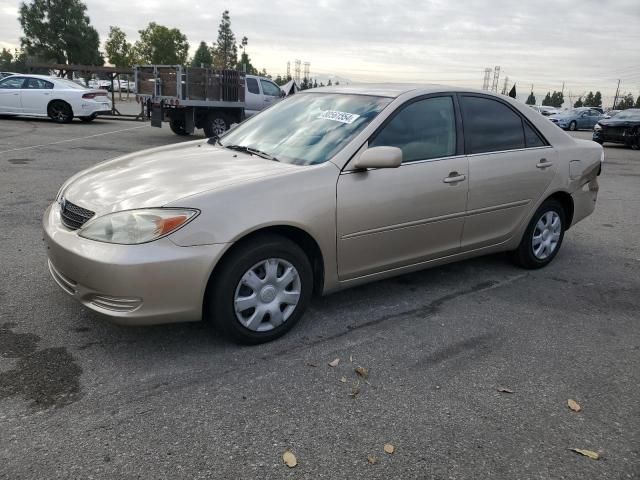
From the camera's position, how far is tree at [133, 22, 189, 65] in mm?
65812

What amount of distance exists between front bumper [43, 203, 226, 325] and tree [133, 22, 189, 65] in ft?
223

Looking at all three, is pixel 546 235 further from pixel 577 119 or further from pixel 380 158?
pixel 577 119

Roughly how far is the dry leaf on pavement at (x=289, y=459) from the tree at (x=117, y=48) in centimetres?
6950

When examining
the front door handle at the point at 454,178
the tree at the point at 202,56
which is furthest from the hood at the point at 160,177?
the tree at the point at 202,56

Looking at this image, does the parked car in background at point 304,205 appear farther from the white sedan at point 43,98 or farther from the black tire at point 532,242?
the white sedan at point 43,98

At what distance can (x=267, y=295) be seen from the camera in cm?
332

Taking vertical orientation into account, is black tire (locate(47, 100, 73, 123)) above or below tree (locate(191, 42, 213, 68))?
below

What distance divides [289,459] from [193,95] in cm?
1292

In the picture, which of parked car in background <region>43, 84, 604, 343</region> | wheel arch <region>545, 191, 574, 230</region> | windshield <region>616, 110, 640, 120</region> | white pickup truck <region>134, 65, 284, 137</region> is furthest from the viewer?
windshield <region>616, 110, 640, 120</region>

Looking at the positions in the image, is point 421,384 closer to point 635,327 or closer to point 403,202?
point 403,202

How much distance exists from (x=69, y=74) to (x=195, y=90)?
57.6 feet

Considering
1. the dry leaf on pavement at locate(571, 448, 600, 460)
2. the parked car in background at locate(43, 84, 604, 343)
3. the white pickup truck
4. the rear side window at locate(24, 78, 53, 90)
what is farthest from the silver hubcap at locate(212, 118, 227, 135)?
the dry leaf on pavement at locate(571, 448, 600, 460)

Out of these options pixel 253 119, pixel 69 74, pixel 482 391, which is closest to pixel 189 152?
pixel 253 119

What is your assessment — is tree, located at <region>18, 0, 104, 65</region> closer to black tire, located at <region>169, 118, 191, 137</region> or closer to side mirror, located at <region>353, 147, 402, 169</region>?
black tire, located at <region>169, 118, 191, 137</region>
